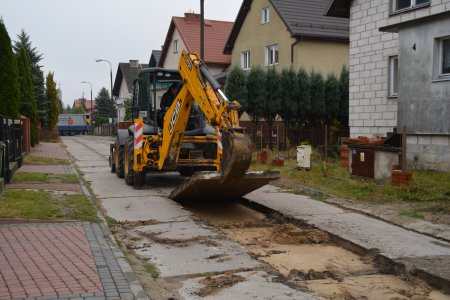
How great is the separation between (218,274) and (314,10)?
27914mm

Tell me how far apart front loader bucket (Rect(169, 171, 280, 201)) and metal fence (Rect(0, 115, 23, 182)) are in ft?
14.0

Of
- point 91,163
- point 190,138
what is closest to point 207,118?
point 190,138

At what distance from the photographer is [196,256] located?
273 inches

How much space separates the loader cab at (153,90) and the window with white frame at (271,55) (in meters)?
18.1

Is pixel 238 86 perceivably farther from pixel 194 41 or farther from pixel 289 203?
pixel 194 41

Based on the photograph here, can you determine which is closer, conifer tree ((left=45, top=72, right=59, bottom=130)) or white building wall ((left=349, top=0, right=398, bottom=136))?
white building wall ((left=349, top=0, right=398, bottom=136))

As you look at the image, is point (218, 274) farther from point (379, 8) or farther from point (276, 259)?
point (379, 8)

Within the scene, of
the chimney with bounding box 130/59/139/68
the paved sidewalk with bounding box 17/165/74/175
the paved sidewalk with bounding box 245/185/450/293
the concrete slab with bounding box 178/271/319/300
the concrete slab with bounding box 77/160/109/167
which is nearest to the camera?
the concrete slab with bounding box 178/271/319/300

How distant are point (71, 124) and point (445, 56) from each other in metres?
66.5

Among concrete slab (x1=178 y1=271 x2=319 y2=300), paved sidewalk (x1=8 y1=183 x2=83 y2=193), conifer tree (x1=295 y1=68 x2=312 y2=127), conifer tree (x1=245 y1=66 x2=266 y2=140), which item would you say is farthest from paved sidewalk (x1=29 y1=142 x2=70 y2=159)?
concrete slab (x1=178 y1=271 x2=319 y2=300)

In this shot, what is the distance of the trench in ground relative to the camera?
5711mm

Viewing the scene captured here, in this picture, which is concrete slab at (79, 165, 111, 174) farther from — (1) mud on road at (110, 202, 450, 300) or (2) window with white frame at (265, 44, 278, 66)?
(2) window with white frame at (265, 44, 278, 66)

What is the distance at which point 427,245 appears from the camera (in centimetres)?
725

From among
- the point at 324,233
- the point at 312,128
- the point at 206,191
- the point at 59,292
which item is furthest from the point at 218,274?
the point at 312,128
